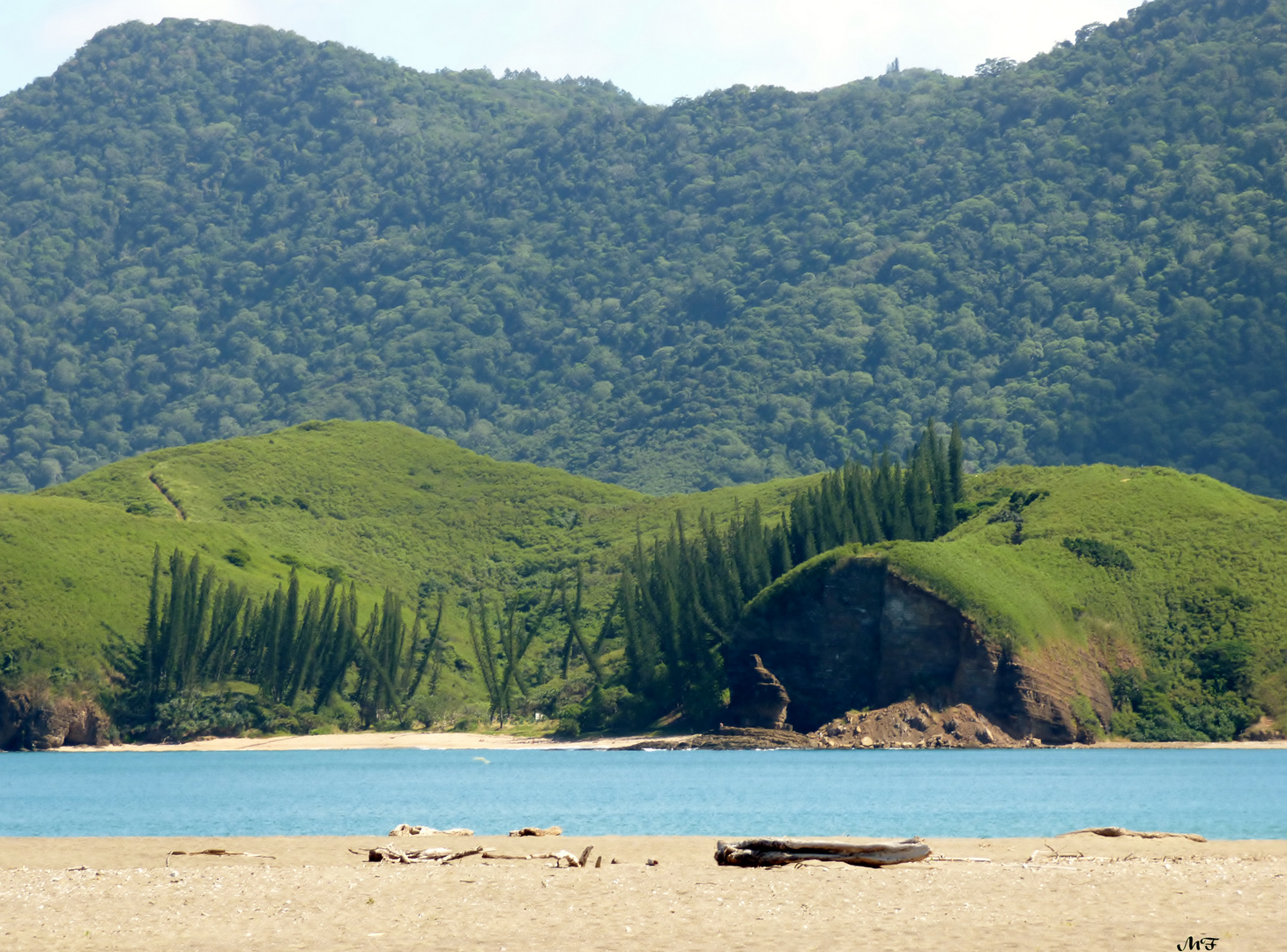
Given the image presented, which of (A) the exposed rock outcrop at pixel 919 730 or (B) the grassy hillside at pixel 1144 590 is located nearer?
(A) the exposed rock outcrop at pixel 919 730

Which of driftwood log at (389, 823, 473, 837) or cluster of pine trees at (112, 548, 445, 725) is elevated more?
driftwood log at (389, 823, 473, 837)

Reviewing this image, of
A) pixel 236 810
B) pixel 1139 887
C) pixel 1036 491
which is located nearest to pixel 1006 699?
pixel 1036 491

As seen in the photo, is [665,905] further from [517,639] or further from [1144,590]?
[517,639]

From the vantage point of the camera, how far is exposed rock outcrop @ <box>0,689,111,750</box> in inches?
4235

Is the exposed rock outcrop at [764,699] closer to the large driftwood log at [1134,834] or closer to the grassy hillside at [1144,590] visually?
the grassy hillside at [1144,590]

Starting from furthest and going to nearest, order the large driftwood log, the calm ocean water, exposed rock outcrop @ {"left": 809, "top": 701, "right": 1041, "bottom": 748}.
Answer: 1. exposed rock outcrop @ {"left": 809, "top": 701, "right": 1041, "bottom": 748}
2. the calm ocean water
3. the large driftwood log

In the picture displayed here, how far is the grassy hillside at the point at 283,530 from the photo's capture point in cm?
11638

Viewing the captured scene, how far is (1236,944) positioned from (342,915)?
11.8 meters

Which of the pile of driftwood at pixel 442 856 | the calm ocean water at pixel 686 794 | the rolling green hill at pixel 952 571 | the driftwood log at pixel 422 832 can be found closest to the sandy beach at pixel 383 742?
the rolling green hill at pixel 952 571

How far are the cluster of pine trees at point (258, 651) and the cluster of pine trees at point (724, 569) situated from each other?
1936 cm

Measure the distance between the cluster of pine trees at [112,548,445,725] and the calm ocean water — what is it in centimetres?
2281

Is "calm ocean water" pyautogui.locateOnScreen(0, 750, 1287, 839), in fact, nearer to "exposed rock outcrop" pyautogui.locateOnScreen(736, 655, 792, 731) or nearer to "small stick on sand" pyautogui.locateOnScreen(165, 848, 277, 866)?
"exposed rock outcrop" pyautogui.locateOnScreen(736, 655, 792, 731)

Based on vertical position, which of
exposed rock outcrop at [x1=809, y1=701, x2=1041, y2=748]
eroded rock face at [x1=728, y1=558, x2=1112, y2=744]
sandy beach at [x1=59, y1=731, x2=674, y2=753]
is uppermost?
eroded rock face at [x1=728, y1=558, x2=1112, y2=744]

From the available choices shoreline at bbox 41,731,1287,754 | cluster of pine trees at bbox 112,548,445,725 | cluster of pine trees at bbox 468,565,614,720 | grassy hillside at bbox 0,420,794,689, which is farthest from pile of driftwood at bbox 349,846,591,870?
grassy hillside at bbox 0,420,794,689
